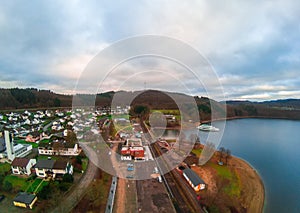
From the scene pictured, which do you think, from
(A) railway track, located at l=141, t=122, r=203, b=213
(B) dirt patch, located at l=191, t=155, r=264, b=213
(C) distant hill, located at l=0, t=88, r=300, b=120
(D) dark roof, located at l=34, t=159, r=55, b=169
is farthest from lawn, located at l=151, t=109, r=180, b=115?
(D) dark roof, located at l=34, t=159, r=55, b=169

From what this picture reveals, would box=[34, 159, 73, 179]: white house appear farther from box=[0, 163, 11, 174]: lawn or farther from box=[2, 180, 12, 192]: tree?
box=[0, 163, 11, 174]: lawn

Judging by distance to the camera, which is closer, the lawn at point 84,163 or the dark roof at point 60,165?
the dark roof at point 60,165

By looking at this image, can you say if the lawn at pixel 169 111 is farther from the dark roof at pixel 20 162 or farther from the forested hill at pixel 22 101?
the dark roof at pixel 20 162

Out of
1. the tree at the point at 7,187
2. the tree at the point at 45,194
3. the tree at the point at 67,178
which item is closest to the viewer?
the tree at the point at 45,194

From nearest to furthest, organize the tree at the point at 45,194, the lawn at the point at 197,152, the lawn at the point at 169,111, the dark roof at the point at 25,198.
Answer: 1. the dark roof at the point at 25,198
2. the tree at the point at 45,194
3. the lawn at the point at 197,152
4. the lawn at the point at 169,111

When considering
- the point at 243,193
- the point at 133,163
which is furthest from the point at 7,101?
the point at 243,193

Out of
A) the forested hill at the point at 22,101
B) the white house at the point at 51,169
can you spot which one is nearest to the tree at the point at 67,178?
the white house at the point at 51,169

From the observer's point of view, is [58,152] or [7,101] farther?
[7,101]

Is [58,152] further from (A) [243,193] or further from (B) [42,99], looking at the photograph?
(B) [42,99]

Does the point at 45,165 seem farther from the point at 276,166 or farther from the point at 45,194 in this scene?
the point at 276,166
